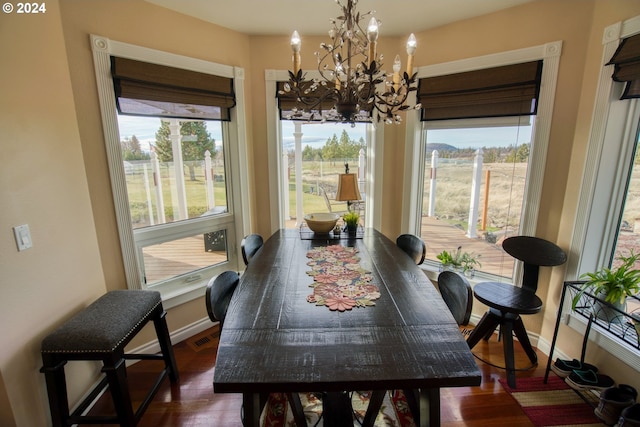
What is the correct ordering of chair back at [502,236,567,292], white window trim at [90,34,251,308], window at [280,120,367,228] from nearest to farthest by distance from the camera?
1. white window trim at [90,34,251,308]
2. chair back at [502,236,567,292]
3. window at [280,120,367,228]

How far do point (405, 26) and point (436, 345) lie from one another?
251cm

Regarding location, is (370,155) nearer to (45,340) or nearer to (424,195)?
(424,195)

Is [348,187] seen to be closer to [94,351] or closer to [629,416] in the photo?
[94,351]

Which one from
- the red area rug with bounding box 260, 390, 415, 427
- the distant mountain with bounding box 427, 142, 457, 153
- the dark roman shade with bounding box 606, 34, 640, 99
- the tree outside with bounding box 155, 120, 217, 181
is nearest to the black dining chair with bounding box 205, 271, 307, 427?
the red area rug with bounding box 260, 390, 415, 427

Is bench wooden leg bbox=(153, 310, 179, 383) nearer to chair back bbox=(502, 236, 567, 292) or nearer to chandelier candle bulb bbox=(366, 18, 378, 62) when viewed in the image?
chandelier candle bulb bbox=(366, 18, 378, 62)

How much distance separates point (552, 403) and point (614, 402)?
0.32 m

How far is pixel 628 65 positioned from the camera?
5.60 feet

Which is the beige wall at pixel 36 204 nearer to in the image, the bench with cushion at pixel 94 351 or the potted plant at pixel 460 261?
the bench with cushion at pixel 94 351

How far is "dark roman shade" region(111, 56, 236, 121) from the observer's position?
1.99m

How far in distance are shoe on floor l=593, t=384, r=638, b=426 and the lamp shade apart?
1977 millimetres

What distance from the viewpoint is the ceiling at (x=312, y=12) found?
2104mm

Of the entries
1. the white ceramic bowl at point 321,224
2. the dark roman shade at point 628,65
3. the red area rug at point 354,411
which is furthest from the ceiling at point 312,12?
the red area rug at point 354,411

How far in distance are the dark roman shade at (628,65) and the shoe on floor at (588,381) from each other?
5.58 feet

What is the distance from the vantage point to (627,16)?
1729 millimetres
